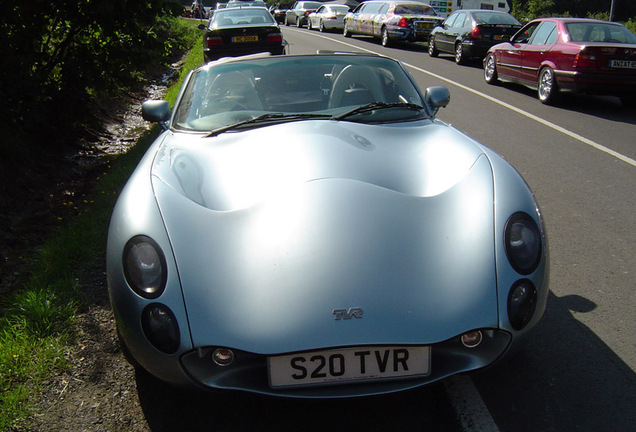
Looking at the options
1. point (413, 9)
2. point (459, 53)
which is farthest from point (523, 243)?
point (413, 9)

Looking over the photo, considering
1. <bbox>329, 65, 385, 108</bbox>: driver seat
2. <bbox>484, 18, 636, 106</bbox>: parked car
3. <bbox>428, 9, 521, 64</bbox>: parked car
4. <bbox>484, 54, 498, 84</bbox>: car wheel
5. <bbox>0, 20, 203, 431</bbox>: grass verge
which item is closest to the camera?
<bbox>0, 20, 203, 431</bbox>: grass verge

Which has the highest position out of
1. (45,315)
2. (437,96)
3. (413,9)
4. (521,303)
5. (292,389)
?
(413,9)

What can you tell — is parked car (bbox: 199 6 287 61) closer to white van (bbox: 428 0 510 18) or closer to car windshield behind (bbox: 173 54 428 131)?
car windshield behind (bbox: 173 54 428 131)

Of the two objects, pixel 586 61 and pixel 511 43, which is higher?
pixel 511 43

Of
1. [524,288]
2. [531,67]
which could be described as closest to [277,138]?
[524,288]

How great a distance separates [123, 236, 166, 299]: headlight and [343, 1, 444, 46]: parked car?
20634mm

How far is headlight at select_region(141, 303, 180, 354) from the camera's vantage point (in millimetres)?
2531

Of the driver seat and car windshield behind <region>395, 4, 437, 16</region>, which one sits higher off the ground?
car windshield behind <region>395, 4, 437, 16</region>

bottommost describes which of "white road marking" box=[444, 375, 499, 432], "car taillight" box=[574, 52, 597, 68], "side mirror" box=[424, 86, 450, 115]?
"white road marking" box=[444, 375, 499, 432]

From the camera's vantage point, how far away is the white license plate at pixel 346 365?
2.42m

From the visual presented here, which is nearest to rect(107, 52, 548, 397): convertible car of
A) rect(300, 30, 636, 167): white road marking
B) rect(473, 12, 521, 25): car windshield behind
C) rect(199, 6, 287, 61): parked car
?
rect(300, 30, 636, 167): white road marking

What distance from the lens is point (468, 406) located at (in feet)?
9.20

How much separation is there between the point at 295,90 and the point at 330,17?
28550mm

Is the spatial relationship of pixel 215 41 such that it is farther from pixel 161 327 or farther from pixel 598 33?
pixel 161 327
